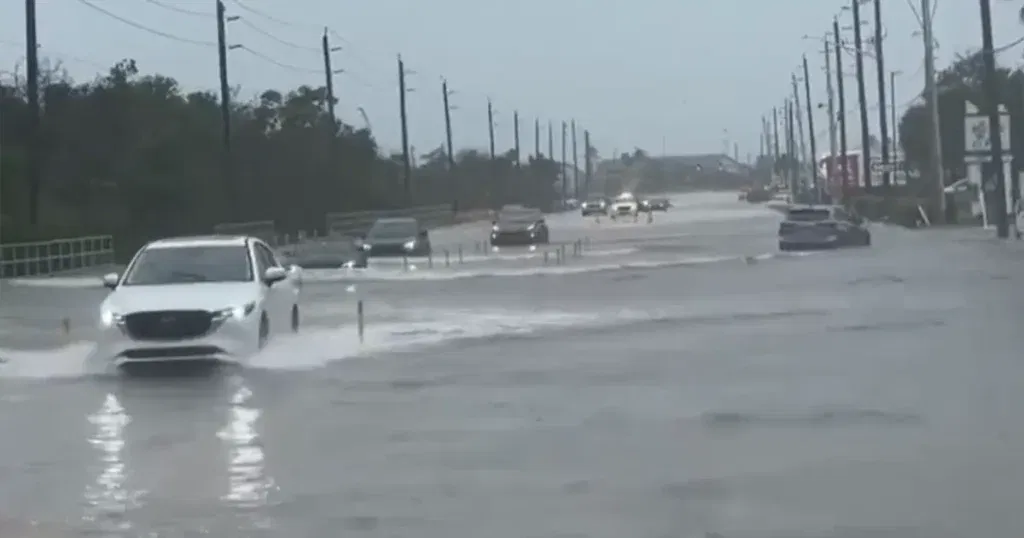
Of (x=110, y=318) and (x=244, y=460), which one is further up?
(x=110, y=318)

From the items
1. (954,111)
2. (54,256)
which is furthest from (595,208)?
(54,256)

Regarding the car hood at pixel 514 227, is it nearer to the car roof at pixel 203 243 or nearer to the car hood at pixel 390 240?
the car hood at pixel 390 240

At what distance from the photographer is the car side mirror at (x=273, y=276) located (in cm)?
2361

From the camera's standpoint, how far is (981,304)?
31.4m

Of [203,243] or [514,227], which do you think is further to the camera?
[514,227]

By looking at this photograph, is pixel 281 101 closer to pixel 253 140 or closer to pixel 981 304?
pixel 253 140

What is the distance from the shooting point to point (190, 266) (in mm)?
23828

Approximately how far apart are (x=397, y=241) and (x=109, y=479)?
48.8m

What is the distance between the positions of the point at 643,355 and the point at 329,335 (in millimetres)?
6182

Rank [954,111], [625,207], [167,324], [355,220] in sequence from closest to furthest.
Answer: [167,324] → [355,220] → [954,111] → [625,207]

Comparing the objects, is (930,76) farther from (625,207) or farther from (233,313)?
(233,313)

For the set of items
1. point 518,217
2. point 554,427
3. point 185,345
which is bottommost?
point 554,427

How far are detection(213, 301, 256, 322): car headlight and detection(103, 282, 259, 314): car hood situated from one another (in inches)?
2.0

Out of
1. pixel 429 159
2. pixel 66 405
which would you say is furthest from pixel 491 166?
pixel 66 405
